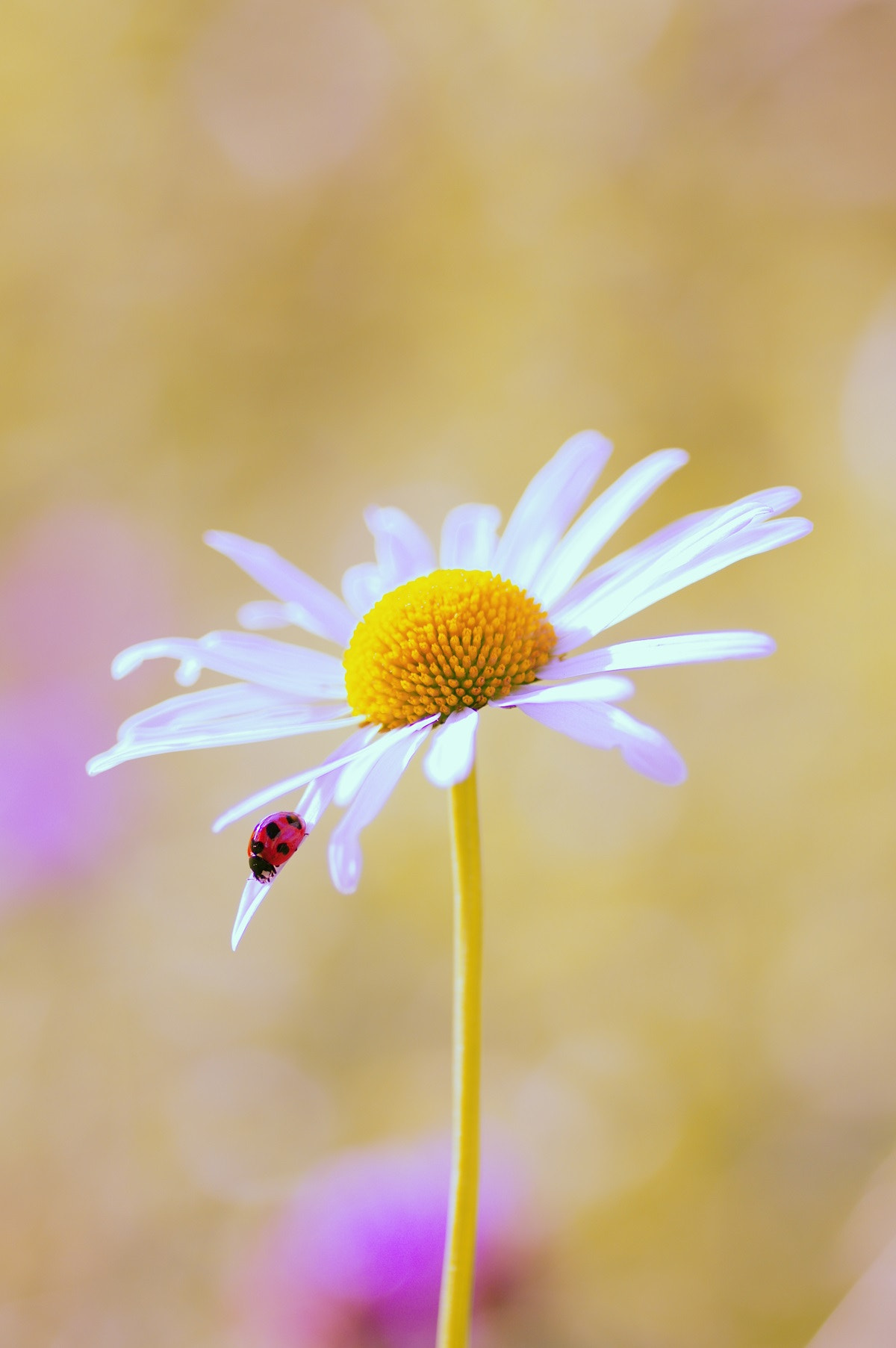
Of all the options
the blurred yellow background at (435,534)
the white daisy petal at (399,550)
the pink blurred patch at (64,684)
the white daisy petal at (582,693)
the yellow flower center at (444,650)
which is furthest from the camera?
the pink blurred patch at (64,684)

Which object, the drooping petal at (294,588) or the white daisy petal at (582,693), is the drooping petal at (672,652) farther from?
the drooping petal at (294,588)

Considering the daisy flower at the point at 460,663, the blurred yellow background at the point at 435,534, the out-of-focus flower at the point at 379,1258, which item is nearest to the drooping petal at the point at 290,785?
the daisy flower at the point at 460,663

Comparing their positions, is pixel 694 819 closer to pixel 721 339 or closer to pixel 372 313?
pixel 721 339

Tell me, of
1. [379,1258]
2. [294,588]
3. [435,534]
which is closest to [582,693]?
[294,588]

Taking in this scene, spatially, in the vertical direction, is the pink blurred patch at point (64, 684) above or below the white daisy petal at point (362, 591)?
above

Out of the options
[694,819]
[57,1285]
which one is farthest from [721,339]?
[57,1285]

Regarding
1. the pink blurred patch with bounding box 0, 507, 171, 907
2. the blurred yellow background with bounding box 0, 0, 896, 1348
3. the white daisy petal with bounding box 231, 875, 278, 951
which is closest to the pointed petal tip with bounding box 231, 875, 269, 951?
the white daisy petal with bounding box 231, 875, 278, 951
